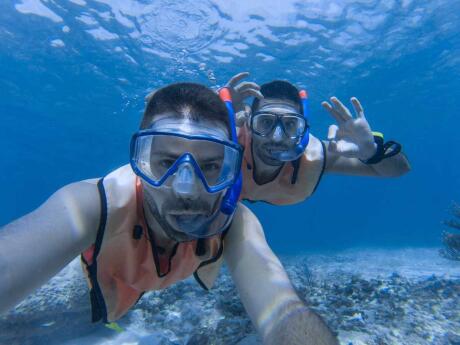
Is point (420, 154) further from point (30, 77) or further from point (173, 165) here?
point (173, 165)

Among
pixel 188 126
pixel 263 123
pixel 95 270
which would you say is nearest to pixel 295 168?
pixel 263 123

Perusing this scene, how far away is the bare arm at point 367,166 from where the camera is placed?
567cm

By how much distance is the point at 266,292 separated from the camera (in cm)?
272

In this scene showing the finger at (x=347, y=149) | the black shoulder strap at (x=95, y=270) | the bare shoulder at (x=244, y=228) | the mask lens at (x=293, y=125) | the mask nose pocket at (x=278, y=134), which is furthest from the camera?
the mask lens at (x=293, y=125)

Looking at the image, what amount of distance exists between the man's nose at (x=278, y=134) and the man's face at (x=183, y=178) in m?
2.51

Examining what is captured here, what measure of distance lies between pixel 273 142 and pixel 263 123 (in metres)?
0.42

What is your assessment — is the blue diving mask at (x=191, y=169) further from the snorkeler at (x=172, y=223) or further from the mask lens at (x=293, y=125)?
the mask lens at (x=293, y=125)

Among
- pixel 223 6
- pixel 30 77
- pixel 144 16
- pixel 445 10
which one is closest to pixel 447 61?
pixel 445 10

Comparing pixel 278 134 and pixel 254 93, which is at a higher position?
pixel 254 93

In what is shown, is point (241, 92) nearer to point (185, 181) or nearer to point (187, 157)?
point (187, 157)

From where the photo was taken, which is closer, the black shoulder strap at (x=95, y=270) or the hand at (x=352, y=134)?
the black shoulder strap at (x=95, y=270)

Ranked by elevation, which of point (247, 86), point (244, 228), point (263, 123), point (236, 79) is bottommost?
point (244, 228)

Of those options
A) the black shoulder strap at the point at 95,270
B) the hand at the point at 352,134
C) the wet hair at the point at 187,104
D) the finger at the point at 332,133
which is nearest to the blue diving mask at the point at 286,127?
the finger at the point at 332,133

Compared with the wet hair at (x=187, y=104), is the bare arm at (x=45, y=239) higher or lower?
lower
